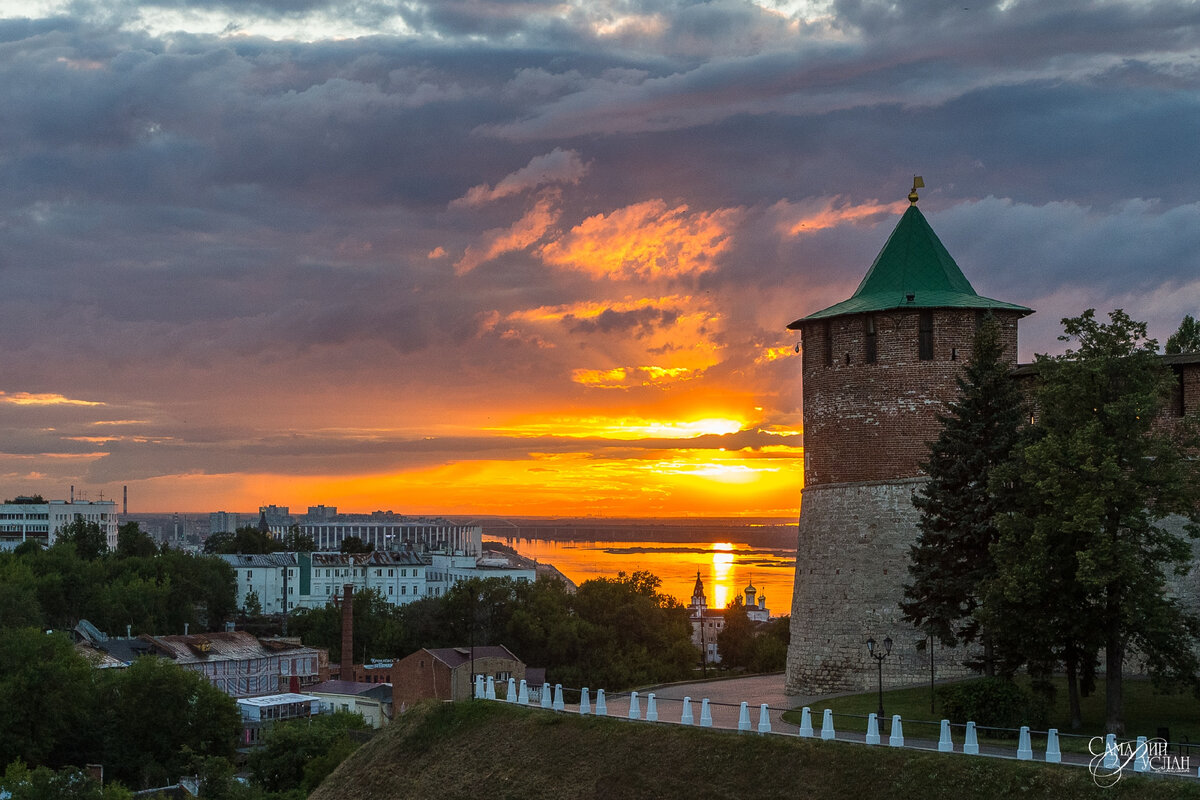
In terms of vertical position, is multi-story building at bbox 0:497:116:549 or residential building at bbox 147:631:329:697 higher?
multi-story building at bbox 0:497:116:549

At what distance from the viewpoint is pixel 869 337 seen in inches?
1335

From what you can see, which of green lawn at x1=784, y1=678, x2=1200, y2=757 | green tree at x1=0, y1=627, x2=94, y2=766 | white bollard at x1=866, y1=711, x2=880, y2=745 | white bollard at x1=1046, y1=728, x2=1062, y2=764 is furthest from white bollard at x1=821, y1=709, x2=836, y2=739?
green tree at x1=0, y1=627, x2=94, y2=766

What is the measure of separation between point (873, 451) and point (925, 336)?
10.5ft

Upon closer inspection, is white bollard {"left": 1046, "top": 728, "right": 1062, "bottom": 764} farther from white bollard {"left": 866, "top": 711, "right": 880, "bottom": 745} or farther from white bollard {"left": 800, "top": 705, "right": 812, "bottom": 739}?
white bollard {"left": 800, "top": 705, "right": 812, "bottom": 739}

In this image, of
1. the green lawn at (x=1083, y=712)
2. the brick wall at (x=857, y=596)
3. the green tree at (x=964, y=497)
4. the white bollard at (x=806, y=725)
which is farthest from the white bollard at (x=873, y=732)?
the brick wall at (x=857, y=596)

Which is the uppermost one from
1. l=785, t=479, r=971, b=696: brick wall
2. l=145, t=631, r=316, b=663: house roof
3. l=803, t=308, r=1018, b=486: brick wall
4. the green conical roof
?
the green conical roof

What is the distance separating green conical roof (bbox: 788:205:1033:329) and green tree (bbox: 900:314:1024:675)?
3.27m

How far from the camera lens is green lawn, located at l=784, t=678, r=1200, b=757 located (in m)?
24.7

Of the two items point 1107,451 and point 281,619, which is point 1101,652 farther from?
point 281,619

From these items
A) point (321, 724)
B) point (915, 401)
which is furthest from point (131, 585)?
point (915, 401)

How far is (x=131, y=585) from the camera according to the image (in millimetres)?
94125

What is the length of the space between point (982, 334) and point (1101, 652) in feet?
25.4

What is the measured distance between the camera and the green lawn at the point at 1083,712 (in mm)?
24734

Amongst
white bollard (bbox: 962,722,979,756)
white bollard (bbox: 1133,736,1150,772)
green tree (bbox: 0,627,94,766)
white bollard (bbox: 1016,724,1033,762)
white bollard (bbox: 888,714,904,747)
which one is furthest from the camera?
green tree (bbox: 0,627,94,766)
